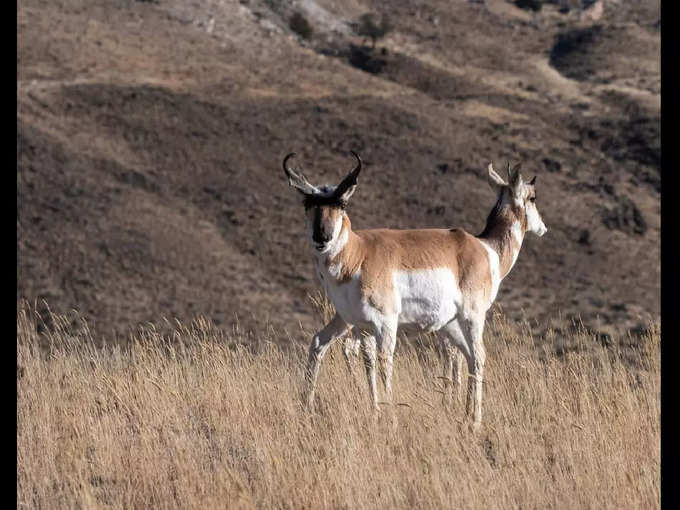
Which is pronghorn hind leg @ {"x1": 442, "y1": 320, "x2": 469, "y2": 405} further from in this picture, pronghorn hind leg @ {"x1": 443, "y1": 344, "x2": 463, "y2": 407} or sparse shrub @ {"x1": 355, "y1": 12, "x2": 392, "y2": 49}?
sparse shrub @ {"x1": 355, "y1": 12, "x2": 392, "y2": 49}

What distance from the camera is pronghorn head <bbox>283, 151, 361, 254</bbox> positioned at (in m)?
7.39

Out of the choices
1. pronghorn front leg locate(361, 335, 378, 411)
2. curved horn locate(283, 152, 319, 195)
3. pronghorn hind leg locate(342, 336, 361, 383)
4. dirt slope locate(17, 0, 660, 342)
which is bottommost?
dirt slope locate(17, 0, 660, 342)

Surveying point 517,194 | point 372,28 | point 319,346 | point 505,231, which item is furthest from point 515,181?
point 372,28

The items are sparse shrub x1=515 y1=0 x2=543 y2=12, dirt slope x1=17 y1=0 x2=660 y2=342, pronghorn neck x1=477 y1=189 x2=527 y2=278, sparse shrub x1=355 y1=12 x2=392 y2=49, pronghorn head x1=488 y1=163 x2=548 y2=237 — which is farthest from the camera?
sparse shrub x1=515 y1=0 x2=543 y2=12

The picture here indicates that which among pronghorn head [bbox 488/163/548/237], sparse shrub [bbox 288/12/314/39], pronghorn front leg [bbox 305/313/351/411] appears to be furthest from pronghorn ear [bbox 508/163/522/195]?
sparse shrub [bbox 288/12/314/39]

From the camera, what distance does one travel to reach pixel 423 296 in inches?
302

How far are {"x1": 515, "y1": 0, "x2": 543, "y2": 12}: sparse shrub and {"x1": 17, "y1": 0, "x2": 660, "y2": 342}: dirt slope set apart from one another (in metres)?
17.5

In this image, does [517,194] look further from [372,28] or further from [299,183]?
[372,28]

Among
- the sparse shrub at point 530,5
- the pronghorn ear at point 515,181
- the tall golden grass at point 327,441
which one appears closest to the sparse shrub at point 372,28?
the sparse shrub at point 530,5

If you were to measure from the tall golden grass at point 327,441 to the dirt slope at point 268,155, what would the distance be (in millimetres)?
16546

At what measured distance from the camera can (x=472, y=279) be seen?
7.94 m

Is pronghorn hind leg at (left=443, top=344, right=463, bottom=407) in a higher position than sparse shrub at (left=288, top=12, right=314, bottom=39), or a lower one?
higher
